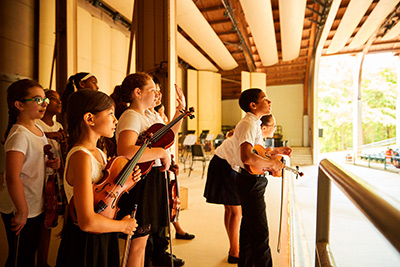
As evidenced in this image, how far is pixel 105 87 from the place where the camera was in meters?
7.39

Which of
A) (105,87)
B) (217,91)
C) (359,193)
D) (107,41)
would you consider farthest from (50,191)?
(217,91)

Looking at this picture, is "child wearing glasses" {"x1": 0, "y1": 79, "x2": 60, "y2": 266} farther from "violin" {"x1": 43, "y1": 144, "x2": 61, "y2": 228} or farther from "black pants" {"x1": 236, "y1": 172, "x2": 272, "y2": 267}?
"black pants" {"x1": 236, "y1": 172, "x2": 272, "y2": 267}

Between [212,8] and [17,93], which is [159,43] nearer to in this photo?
[17,93]

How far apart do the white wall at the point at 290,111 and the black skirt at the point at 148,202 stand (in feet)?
53.3

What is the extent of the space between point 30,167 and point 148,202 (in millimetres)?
705

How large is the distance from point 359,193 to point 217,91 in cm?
1535

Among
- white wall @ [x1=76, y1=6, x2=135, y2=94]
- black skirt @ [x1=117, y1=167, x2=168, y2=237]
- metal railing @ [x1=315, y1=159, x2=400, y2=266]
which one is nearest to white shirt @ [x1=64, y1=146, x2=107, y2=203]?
black skirt @ [x1=117, y1=167, x2=168, y2=237]

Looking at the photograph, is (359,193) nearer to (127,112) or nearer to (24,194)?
(127,112)

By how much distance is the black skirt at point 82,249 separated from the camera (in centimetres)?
107

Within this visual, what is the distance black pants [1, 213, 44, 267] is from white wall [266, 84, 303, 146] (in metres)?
16.6

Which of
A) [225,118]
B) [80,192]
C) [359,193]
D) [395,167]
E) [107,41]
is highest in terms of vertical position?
[107,41]

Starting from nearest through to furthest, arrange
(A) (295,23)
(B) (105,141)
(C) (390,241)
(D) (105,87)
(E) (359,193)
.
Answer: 1. (C) (390,241)
2. (E) (359,193)
3. (B) (105,141)
4. (D) (105,87)
5. (A) (295,23)

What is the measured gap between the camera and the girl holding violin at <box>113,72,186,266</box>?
140 cm

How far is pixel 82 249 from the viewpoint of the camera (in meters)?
1.08
